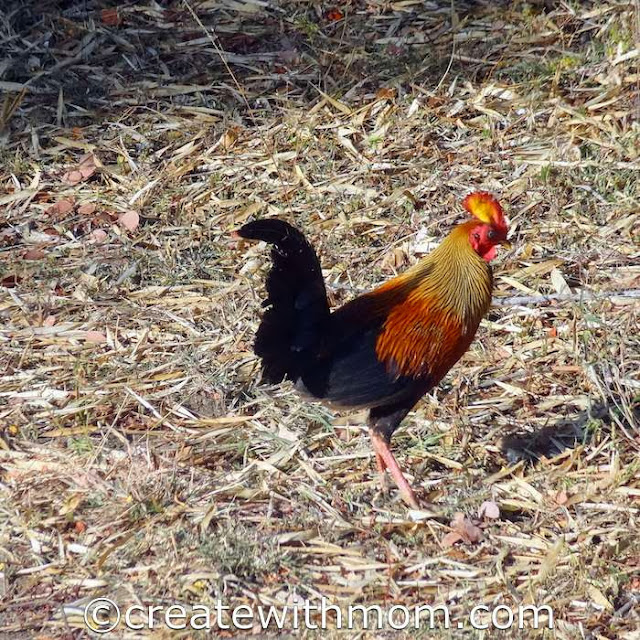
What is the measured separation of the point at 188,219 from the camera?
5816 mm

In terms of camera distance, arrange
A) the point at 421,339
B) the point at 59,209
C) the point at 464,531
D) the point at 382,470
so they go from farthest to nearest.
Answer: the point at 59,209 < the point at 382,470 < the point at 421,339 < the point at 464,531

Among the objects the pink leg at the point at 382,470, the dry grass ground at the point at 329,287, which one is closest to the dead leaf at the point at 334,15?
the dry grass ground at the point at 329,287

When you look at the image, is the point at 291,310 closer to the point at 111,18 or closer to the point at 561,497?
the point at 561,497

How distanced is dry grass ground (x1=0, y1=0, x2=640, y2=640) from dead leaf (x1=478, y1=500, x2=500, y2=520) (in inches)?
1.2

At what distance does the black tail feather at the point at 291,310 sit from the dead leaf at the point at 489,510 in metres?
0.86

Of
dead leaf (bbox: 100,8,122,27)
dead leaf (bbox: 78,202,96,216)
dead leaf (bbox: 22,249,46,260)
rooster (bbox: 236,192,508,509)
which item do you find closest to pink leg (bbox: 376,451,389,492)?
rooster (bbox: 236,192,508,509)

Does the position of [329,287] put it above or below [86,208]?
above

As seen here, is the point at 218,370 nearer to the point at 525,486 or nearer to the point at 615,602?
the point at 525,486

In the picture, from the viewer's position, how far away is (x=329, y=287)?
207 inches

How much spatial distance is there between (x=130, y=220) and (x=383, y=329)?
85.8 inches

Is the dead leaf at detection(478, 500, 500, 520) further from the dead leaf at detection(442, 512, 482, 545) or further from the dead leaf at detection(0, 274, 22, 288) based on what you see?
the dead leaf at detection(0, 274, 22, 288)

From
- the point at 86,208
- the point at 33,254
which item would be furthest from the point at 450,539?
the point at 86,208

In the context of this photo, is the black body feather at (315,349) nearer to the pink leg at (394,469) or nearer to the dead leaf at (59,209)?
the pink leg at (394,469)

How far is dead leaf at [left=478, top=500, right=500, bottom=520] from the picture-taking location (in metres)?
3.96
